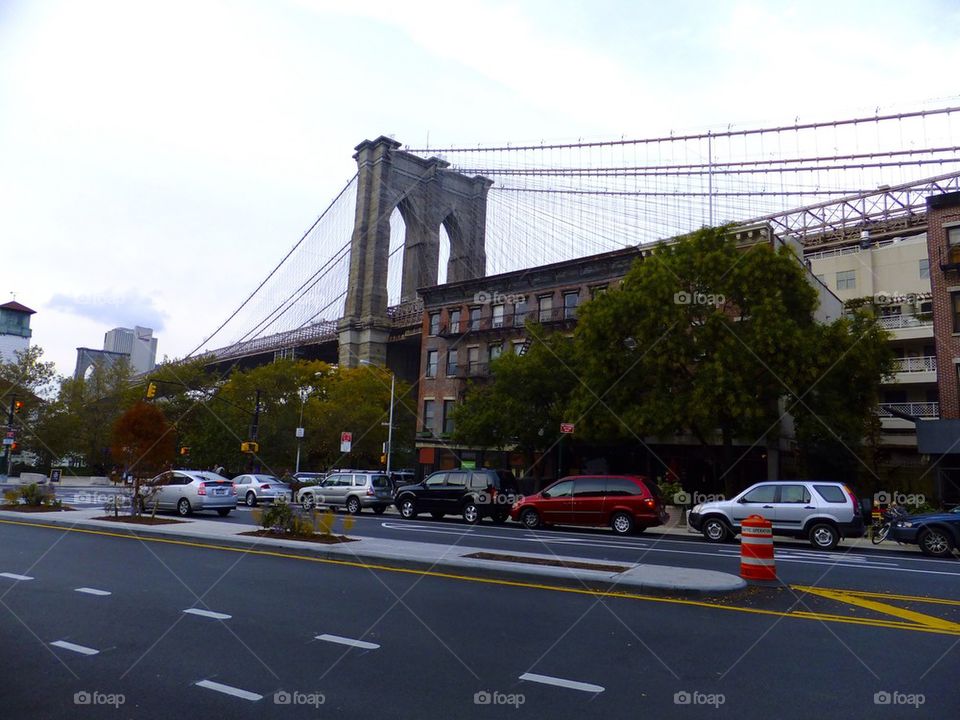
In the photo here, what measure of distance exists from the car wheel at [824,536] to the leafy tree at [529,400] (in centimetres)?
1602

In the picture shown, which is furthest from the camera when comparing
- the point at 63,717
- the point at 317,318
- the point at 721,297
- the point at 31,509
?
the point at 317,318

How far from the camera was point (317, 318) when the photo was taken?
267 feet

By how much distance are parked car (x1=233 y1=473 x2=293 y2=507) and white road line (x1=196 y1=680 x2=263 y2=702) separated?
2442 cm

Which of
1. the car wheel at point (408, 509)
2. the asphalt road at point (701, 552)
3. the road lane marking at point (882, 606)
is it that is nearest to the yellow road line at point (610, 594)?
the road lane marking at point (882, 606)

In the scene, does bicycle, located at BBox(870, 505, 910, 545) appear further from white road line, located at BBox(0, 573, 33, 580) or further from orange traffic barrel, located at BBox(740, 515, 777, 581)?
white road line, located at BBox(0, 573, 33, 580)

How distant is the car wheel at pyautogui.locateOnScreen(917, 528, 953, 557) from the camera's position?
56.0ft

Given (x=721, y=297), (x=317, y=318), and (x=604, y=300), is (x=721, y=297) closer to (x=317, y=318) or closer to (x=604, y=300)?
(x=604, y=300)

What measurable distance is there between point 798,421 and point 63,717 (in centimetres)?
2883

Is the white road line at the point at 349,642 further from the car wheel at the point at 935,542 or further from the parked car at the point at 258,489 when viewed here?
the parked car at the point at 258,489

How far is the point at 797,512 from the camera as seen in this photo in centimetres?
1866

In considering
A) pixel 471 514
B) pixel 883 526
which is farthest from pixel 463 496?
pixel 883 526

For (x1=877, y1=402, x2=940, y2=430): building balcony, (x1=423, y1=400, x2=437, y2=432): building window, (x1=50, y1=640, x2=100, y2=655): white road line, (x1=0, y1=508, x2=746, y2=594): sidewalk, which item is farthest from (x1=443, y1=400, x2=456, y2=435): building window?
(x1=50, y1=640, x2=100, y2=655): white road line

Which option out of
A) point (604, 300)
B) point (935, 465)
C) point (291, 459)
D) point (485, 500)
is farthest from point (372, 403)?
point (935, 465)

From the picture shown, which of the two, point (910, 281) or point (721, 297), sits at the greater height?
point (910, 281)
